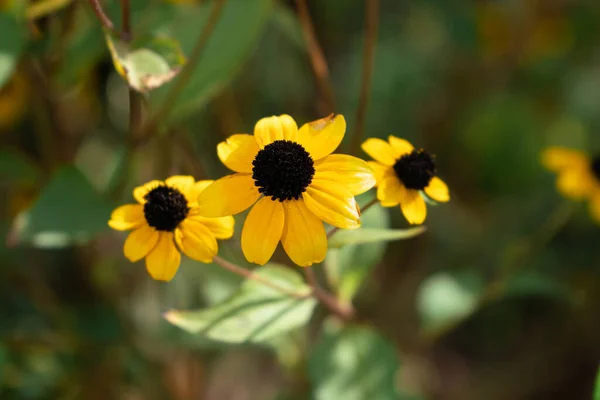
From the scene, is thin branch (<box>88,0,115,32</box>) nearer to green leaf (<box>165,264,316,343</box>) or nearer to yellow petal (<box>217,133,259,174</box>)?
yellow petal (<box>217,133,259,174</box>)

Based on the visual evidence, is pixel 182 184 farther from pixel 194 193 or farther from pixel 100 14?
pixel 100 14

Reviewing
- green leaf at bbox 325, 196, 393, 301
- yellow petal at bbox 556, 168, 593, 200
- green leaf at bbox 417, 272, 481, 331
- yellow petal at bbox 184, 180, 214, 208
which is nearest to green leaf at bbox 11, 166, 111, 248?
yellow petal at bbox 184, 180, 214, 208

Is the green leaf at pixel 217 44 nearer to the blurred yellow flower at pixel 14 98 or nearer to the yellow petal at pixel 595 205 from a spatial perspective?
the blurred yellow flower at pixel 14 98

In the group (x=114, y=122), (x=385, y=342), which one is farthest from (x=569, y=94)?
(x=114, y=122)

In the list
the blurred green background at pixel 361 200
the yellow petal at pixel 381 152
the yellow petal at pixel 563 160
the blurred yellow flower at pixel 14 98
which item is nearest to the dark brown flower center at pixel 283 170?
the yellow petal at pixel 381 152

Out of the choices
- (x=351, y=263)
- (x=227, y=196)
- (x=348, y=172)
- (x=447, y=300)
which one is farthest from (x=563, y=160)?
(x=227, y=196)
